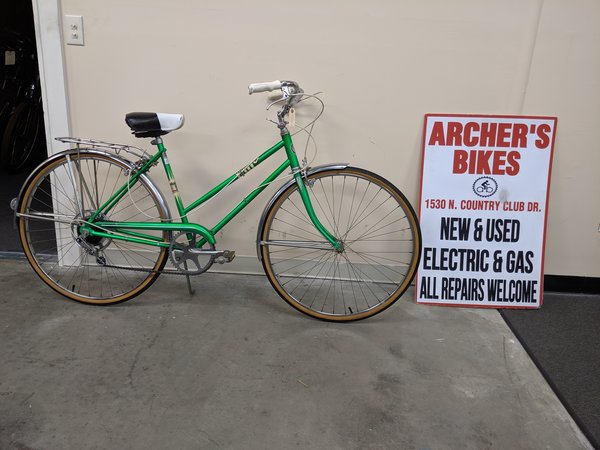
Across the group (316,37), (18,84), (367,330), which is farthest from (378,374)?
(18,84)

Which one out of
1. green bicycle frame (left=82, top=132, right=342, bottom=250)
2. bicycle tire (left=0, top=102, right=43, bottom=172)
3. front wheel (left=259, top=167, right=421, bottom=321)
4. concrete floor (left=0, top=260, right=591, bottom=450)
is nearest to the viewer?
concrete floor (left=0, top=260, right=591, bottom=450)

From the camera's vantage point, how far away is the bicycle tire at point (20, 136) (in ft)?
14.5

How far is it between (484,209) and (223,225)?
1.34 m

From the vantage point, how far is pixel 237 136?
2.58 meters

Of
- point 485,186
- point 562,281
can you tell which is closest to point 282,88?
point 485,186

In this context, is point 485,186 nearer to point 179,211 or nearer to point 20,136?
point 179,211

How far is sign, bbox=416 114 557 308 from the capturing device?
2449mm

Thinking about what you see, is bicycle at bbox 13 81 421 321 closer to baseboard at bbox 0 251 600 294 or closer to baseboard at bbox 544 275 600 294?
baseboard at bbox 0 251 600 294

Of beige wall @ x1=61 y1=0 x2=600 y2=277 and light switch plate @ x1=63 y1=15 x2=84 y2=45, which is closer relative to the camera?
beige wall @ x1=61 y1=0 x2=600 y2=277

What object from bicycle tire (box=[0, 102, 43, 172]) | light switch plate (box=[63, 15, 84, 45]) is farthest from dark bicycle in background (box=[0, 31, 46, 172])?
light switch plate (box=[63, 15, 84, 45])

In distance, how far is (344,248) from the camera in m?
2.53

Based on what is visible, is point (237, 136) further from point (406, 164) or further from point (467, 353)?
point (467, 353)

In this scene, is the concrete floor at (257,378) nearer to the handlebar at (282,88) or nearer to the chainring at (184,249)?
the chainring at (184,249)

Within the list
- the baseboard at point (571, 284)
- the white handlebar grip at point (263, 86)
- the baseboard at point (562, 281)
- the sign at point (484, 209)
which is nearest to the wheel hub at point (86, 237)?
the baseboard at point (562, 281)
